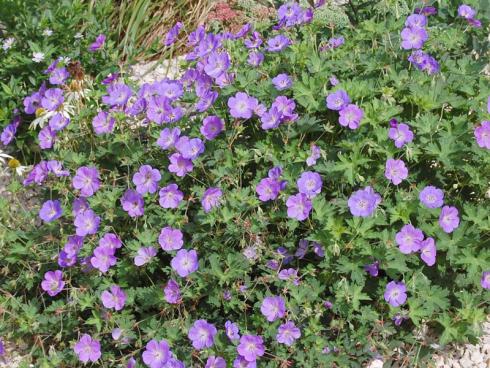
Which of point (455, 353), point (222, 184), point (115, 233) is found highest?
point (222, 184)

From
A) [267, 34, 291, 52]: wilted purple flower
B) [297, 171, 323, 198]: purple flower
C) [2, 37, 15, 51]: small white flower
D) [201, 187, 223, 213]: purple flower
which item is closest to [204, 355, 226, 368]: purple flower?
[201, 187, 223, 213]: purple flower

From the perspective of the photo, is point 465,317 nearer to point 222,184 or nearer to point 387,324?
point 387,324

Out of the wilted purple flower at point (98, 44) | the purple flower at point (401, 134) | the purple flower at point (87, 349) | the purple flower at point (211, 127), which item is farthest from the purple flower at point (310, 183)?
the wilted purple flower at point (98, 44)

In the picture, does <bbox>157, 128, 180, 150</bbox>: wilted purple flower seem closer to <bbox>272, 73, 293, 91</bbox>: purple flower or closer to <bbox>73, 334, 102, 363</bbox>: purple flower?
<bbox>272, 73, 293, 91</bbox>: purple flower

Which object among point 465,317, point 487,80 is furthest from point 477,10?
point 465,317

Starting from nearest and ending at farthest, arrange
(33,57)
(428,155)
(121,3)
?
(428,155) → (33,57) → (121,3)

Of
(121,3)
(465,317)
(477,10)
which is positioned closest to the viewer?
(465,317)

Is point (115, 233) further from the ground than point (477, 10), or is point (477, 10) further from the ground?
point (477, 10)

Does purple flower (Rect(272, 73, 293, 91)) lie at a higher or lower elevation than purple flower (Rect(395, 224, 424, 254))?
higher
